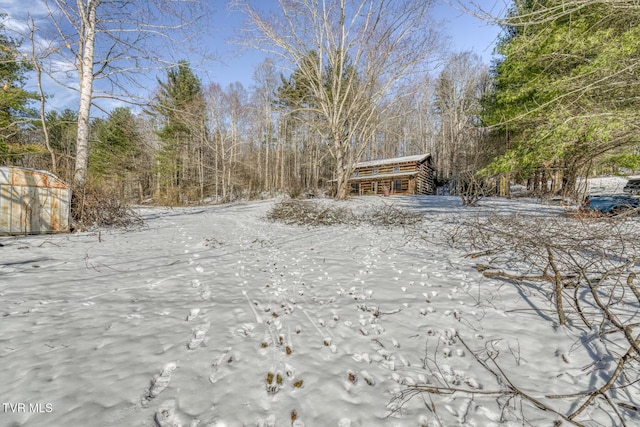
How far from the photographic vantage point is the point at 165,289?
11.1ft

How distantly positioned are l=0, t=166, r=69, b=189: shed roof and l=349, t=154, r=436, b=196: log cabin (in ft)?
75.8

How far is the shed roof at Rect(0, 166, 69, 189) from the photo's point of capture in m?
5.44

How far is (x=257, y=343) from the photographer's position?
2.34 metres

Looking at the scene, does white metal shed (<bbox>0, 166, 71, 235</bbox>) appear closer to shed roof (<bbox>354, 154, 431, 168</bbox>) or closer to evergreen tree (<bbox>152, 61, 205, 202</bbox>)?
evergreen tree (<bbox>152, 61, 205, 202</bbox>)

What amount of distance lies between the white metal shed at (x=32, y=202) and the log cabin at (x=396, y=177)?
23088mm

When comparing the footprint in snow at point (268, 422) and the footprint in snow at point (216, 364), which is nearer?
the footprint in snow at point (268, 422)

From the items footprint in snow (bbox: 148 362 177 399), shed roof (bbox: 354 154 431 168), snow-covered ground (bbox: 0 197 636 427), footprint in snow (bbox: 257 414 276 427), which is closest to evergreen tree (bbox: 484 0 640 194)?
snow-covered ground (bbox: 0 197 636 427)

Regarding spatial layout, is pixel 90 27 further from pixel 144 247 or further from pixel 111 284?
pixel 111 284

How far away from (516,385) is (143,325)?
11.1 ft

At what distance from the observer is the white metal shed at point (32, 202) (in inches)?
215

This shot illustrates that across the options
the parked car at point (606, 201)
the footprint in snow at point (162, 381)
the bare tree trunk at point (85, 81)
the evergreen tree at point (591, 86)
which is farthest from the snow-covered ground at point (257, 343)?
the parked car at point (606, 201)

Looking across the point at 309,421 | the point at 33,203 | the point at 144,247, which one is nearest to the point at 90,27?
the point at 33,203

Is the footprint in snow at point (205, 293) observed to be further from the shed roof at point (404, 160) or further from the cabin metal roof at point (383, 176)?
the cabin metal roof at point (383, 176)

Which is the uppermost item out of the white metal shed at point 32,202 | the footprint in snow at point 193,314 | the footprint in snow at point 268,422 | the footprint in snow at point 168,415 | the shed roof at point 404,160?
Answer: the shed roof at point 404,160
